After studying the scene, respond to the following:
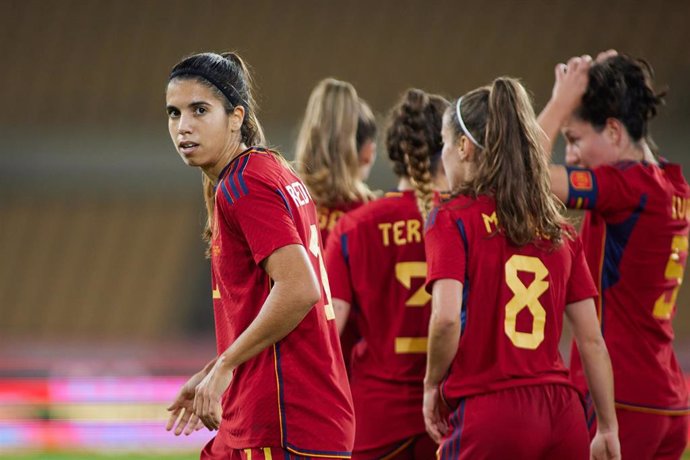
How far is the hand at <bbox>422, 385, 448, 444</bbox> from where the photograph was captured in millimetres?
3611

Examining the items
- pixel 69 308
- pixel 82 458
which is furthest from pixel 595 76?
pixel 69 308

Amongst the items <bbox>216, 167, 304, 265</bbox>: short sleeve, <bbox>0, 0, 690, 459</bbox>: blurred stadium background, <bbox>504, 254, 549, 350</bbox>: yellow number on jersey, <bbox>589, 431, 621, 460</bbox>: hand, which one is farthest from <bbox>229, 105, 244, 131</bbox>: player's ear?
<bbox>0, 0, 690, 459</bbox>: blurred stadium background

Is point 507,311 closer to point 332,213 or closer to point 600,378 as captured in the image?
point 600,378

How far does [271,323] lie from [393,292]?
147 cm

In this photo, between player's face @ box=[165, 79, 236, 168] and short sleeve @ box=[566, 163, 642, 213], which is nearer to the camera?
player's face @ box=[165, 79, 236, 168]

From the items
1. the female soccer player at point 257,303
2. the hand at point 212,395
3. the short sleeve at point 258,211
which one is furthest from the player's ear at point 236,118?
the hand at point 212,395

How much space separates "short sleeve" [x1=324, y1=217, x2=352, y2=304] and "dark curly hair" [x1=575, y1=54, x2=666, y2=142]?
46.4 inches

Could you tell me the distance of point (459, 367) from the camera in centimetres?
354

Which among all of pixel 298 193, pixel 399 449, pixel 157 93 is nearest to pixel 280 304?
pixel 298 193

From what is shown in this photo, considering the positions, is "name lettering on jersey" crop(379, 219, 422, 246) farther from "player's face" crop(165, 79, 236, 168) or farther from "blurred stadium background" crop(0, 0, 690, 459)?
"blurred stadium background" crop(0, 0, 690, 459)

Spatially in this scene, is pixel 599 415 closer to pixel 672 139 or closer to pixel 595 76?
pixel 595 76

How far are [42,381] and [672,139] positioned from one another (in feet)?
32.9

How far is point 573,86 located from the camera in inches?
169

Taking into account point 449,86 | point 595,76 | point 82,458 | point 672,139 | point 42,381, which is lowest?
point 82,458
